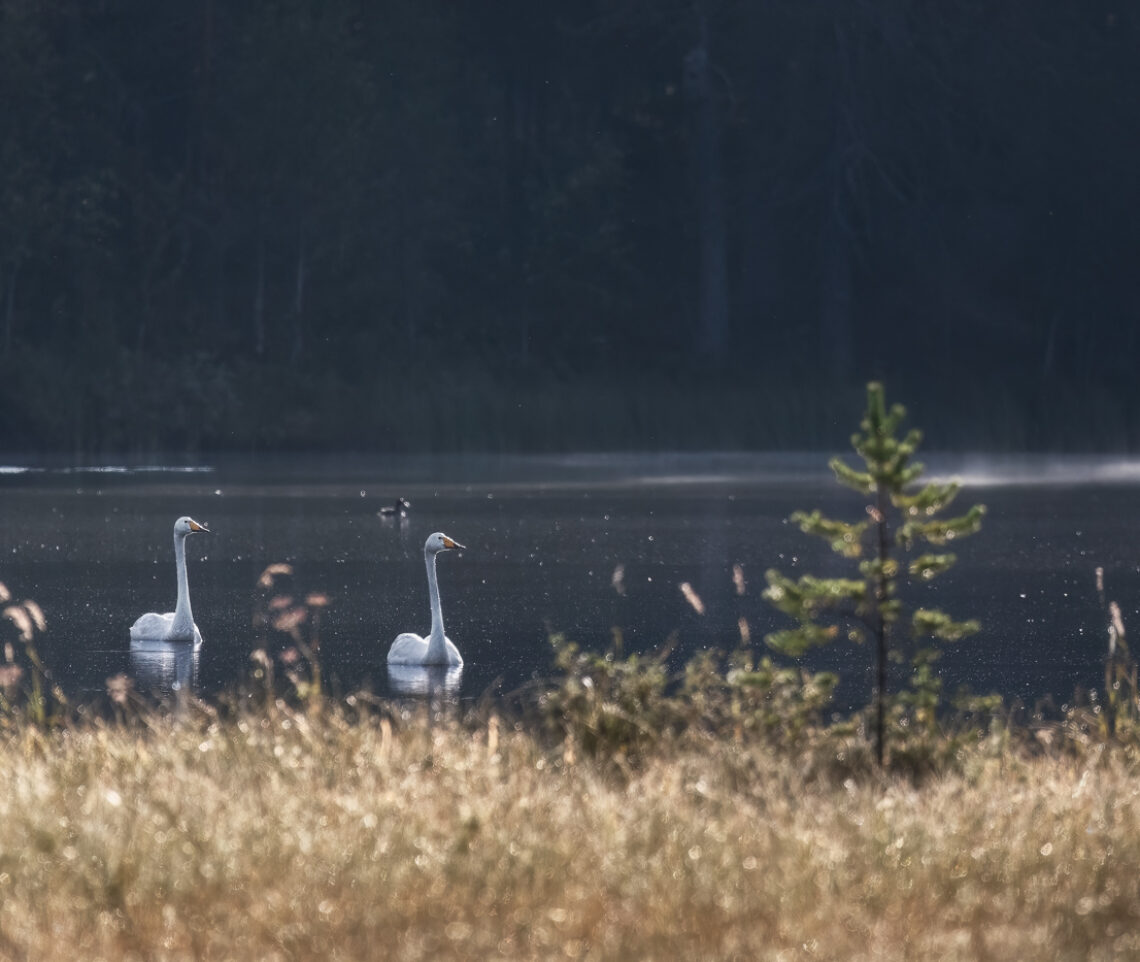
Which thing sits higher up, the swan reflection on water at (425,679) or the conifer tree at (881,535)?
the conifer tree at (881,535)

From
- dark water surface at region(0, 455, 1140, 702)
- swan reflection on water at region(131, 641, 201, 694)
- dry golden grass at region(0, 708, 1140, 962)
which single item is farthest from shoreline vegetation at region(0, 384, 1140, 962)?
swan reflection on water at region(131, 641, 201, 694)

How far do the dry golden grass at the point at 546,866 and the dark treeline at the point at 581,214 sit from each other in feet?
151

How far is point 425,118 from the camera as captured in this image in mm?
59656

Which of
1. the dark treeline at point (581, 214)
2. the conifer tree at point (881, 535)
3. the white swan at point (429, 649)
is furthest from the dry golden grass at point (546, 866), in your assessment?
the dark treeline at point (581, 214)

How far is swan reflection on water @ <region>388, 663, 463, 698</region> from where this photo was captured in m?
13.9

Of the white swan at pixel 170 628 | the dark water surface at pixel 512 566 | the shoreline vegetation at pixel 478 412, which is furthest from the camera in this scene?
the shoreline vegetation at pixel 478 412

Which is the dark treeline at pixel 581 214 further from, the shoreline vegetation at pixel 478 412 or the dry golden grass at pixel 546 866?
the dry golden grass at pixel 546 866

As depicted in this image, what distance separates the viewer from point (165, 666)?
15.1 m

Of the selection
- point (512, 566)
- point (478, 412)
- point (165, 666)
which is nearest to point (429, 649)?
point (165, 666)

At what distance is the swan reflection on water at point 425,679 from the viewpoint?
45.6 feet

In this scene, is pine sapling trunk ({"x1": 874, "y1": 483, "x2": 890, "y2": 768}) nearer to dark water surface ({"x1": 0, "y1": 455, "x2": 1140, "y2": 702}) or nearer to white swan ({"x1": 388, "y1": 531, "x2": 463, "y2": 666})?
dark water surface ({"x1": 0, "y1": 455, "x2": 1140, "y2": 702})

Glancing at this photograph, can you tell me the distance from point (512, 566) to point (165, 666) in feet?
25.6

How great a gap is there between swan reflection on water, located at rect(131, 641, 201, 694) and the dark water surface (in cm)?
5

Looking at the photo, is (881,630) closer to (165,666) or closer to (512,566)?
(165,666)
